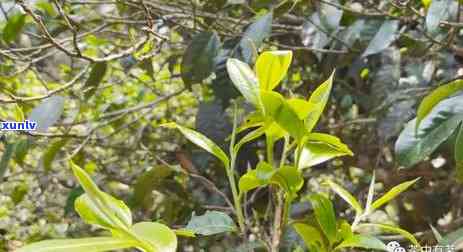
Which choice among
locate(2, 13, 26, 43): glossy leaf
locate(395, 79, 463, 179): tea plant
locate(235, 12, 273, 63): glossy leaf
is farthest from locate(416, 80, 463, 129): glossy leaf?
locate(2, 13, 26, 43): glossy leaf

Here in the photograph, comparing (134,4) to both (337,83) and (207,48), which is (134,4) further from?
(337,83)

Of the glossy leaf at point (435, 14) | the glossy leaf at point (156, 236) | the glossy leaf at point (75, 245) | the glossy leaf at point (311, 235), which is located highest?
the glossy leaf at point (435, 14)

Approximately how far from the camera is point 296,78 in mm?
1719

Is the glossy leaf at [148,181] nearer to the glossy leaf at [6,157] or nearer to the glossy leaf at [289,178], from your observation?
the glossy leaf at [6,157]

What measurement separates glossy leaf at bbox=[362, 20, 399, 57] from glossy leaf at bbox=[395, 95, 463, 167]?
332 millimetres

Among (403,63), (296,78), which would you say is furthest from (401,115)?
(296,78)

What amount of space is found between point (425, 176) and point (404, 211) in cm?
25

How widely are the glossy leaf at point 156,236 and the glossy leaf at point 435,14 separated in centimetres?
71

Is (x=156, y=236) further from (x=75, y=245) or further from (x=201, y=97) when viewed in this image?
(x=201, y=97)

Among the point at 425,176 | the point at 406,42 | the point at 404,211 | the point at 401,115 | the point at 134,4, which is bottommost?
the point at 404,211

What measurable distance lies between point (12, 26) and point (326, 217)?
3.04 feet

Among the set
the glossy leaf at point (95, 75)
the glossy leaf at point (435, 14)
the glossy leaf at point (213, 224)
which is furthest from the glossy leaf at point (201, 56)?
the glossy leaf at point (213, 224)

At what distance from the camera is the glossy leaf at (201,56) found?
1.25 meters

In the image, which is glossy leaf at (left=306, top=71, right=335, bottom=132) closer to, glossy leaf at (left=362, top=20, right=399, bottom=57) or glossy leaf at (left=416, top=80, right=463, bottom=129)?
glossy leaf at (left=416, top=80, right=463, bottom=129)
